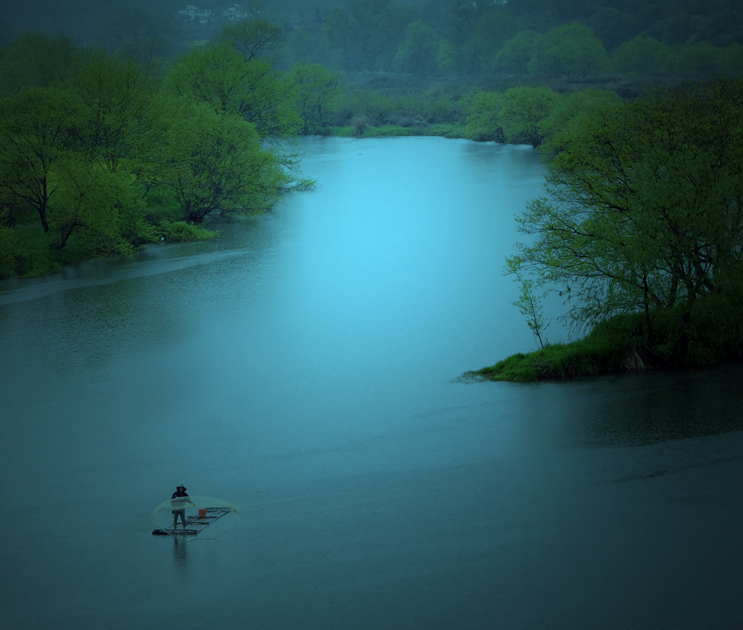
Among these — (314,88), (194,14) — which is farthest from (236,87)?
(194,14)

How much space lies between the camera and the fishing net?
55.2 feet

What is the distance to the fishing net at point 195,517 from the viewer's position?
16828 millimetres

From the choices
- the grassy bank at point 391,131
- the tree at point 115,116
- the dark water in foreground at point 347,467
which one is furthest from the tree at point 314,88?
the dark water in foreground at point 347,467

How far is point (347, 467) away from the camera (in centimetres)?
1977

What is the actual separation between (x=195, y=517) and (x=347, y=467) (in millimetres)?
3848

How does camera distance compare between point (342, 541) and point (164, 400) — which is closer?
point (342, 541)

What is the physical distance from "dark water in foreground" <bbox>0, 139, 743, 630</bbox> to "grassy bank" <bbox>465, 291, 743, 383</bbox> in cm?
65

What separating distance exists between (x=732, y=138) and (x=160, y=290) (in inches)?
867

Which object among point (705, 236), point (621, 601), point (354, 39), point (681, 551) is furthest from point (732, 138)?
point (354, 39)

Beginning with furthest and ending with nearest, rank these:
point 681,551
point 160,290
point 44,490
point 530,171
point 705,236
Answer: point 530,171 → point 160,290 → point 705,236 → point 44,490 → point 681,551

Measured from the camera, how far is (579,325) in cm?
2727

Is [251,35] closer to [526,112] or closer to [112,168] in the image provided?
[526,112]

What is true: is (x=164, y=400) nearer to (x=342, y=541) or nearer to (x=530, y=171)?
(x=342, y=541)

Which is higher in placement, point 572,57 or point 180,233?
point 572,57
